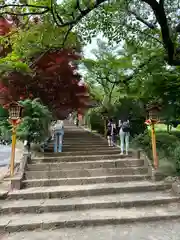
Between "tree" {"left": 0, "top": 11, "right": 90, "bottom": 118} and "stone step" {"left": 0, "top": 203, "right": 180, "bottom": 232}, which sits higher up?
"tree" {"left": 0, "top": 11, "right": 90, "bottom": 118}

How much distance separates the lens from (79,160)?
8.13 m

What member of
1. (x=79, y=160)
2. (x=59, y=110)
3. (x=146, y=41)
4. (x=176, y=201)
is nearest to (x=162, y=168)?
(x=176, y=201)

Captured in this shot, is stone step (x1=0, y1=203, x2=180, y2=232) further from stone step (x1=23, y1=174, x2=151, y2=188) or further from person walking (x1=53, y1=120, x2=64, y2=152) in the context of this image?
person walking (x1=53, y1=120, x2=64, y2=152)

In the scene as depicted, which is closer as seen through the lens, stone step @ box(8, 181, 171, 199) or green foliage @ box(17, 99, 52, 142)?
stone step @ box(8, 181, 171, 199)

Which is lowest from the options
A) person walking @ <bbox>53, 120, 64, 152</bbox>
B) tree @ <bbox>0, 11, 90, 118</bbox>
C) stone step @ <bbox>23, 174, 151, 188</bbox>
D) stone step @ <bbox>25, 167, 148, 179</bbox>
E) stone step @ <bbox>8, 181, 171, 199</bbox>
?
stone step @ <bbox>8, 181, 171, 199</bbox>

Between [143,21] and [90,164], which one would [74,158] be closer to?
[90,164]

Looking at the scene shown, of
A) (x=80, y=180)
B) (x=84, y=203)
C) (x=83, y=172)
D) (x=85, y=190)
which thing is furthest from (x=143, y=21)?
(x=84, y=203)

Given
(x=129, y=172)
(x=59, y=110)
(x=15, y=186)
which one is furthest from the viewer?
(x=59, y=110)

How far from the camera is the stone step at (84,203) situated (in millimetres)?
5230

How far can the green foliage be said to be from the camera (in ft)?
25.4

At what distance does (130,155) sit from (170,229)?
4108 mm

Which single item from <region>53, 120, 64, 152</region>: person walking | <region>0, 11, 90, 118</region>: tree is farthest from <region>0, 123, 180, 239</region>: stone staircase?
<region>0, 11, 90, 118</region>: tree

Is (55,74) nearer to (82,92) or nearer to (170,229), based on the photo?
(82,92)

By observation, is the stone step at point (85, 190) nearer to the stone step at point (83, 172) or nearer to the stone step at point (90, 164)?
the stone step at point (83, 172)
